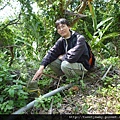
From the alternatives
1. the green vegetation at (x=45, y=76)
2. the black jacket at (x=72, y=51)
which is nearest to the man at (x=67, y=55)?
the black jacket at (x=72, y=51)

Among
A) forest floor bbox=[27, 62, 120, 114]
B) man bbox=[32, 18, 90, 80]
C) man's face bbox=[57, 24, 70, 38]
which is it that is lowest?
forest floor bbox=[27, 62, 120, 114]

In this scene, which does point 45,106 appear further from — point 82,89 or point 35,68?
point 35,68

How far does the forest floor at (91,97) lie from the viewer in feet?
7.42

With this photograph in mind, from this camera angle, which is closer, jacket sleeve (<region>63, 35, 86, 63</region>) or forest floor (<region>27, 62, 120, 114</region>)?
forest floor (<region>27, 62, 120, 114</region>)

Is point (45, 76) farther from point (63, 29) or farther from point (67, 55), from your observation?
point (63, 29)

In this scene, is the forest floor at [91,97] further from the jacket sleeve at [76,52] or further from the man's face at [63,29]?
the man's face at [63,29]

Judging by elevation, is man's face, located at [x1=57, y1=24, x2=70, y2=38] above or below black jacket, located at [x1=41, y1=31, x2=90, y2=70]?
above

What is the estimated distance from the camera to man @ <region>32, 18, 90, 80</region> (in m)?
2.71

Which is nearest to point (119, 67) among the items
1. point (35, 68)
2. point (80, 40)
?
point (80, 40)

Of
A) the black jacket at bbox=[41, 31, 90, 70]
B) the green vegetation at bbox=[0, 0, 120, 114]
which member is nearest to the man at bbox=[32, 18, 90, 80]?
the black jacket at bbox=[41, 31, 90, 70]

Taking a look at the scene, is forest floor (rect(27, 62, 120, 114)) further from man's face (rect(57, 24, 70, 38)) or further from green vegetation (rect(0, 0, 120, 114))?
man's face (rect(57, 24, 70, 38))

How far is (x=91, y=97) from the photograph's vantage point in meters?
2.55

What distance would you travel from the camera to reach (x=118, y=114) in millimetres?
2088

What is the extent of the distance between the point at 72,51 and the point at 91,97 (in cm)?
63
